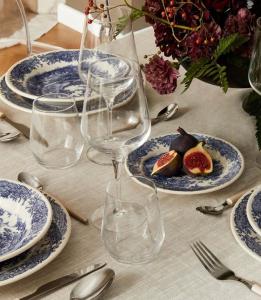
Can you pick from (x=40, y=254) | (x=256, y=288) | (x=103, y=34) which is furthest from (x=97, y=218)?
(x=103, y=34)

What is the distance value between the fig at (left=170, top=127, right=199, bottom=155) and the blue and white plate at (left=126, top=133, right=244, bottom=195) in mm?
40

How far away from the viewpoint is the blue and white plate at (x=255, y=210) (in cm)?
95

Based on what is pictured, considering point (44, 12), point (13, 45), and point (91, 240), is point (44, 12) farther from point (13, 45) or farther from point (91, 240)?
point (91, 240)

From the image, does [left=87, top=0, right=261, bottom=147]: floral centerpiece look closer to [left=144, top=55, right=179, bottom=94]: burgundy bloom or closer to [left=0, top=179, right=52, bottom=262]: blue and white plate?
[left=144, top=55, right=179, bottom=94]: burgundy bloom

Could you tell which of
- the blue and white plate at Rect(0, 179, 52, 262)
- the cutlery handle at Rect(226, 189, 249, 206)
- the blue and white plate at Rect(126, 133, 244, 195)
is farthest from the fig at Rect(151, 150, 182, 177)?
the blue and white plate at Rect(0, 179, 52, 262)

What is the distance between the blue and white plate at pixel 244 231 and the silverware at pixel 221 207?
0.01m

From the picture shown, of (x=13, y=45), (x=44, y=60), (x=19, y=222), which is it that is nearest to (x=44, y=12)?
(x=13, y=45)

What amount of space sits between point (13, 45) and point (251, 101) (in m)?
0.63

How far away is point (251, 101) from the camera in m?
1.33

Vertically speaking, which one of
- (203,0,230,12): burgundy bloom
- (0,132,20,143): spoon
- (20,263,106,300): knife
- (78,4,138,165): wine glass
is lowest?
(0,132,20,143): spoon

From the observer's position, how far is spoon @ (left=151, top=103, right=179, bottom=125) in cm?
131

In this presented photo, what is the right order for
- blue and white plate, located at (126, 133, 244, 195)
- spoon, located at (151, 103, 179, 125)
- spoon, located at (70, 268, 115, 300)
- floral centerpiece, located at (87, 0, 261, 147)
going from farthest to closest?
spoon, located at (151, 103, 179, 125) < floral centerpiece, located at (87, 0, 261, 147) < blue and white plate, located at (126, 133, 244, 195) < spoon, located at (70, 268, 115, 300)

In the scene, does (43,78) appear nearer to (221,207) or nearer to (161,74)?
(161,74)

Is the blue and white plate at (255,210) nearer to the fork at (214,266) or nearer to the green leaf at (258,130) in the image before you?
the fork at (214,266)
